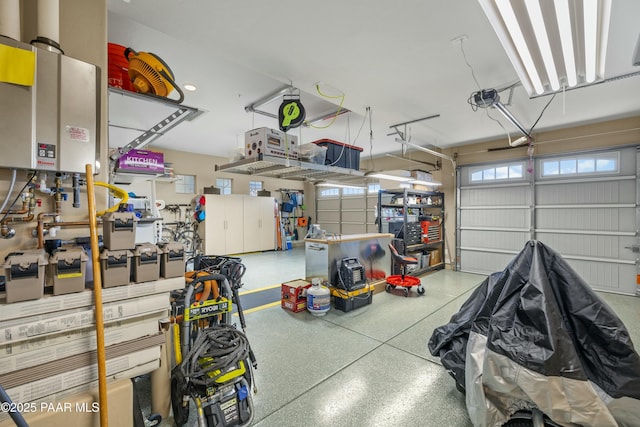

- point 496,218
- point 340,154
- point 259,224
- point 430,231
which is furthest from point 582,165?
point 259,224

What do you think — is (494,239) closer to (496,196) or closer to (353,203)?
(496,196)

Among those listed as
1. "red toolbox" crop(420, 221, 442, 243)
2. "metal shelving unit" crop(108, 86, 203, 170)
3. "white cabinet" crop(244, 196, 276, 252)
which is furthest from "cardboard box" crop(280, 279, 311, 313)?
"white cabinet" crop(244, 196, 276, 252)

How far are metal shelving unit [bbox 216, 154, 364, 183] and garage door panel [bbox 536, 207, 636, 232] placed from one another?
14.0 feet

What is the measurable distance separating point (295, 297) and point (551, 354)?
2.99m

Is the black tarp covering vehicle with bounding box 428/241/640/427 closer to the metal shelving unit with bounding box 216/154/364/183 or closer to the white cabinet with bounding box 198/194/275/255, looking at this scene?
the metal shelving unit with bounding box 216/154/364/183

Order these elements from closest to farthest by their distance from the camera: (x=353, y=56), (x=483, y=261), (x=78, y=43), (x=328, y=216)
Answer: (x=78, y=43) < (x=353, y=56) < (x=483, y=261) < (x=328, y=216)

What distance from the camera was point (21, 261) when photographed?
106 cm

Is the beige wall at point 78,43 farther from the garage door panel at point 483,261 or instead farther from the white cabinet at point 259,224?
the garage door panel at point 483,261

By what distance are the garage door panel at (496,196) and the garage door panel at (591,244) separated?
0.82 meters

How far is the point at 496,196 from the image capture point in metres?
6.18

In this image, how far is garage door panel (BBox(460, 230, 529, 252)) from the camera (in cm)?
589

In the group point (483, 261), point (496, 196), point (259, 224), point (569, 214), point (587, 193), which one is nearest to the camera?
point (587, 193)

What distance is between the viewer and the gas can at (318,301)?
12.2 feet

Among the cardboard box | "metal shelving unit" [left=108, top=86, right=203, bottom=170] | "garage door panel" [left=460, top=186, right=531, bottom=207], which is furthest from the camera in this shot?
"garage door panel" [left=460, top=186, right=531, bottom=207]
